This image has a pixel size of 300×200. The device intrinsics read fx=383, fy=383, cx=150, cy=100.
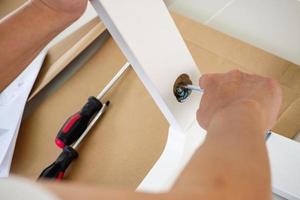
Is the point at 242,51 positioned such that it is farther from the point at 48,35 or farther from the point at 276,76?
the point at 48,35

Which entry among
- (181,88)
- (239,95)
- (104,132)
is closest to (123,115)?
(104,132)

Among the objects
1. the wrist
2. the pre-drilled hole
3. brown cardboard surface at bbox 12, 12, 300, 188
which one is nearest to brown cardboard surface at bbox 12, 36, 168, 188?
brown cardboard surface at bbox 12, 12, 300, 188

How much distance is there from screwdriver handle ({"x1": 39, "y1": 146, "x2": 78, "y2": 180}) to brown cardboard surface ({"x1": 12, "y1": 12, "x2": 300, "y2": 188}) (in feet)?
0.06

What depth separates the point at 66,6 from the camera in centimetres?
48

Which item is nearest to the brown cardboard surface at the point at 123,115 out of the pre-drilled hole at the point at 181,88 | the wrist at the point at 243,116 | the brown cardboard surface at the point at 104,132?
the brown cardboard surface at the point at 104,132

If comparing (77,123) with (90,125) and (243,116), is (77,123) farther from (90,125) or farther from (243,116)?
(243,116)

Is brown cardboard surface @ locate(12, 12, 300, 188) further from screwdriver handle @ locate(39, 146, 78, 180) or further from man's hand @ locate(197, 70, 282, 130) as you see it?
man's hand @ locate(197, 70, 282, 130)

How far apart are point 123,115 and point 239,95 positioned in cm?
28

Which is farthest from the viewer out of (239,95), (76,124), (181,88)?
(76,124)

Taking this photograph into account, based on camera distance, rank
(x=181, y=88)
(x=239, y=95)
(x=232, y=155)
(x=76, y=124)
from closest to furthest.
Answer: (x=232, y=155) < (x=239, y=95) < (x=181, y=88) < (x=76, y=124)

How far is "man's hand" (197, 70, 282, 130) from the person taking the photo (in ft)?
1.26

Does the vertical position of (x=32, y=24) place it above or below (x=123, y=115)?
above

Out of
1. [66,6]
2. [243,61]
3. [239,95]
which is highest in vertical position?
[66,6]

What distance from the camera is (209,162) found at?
0.28 metres
